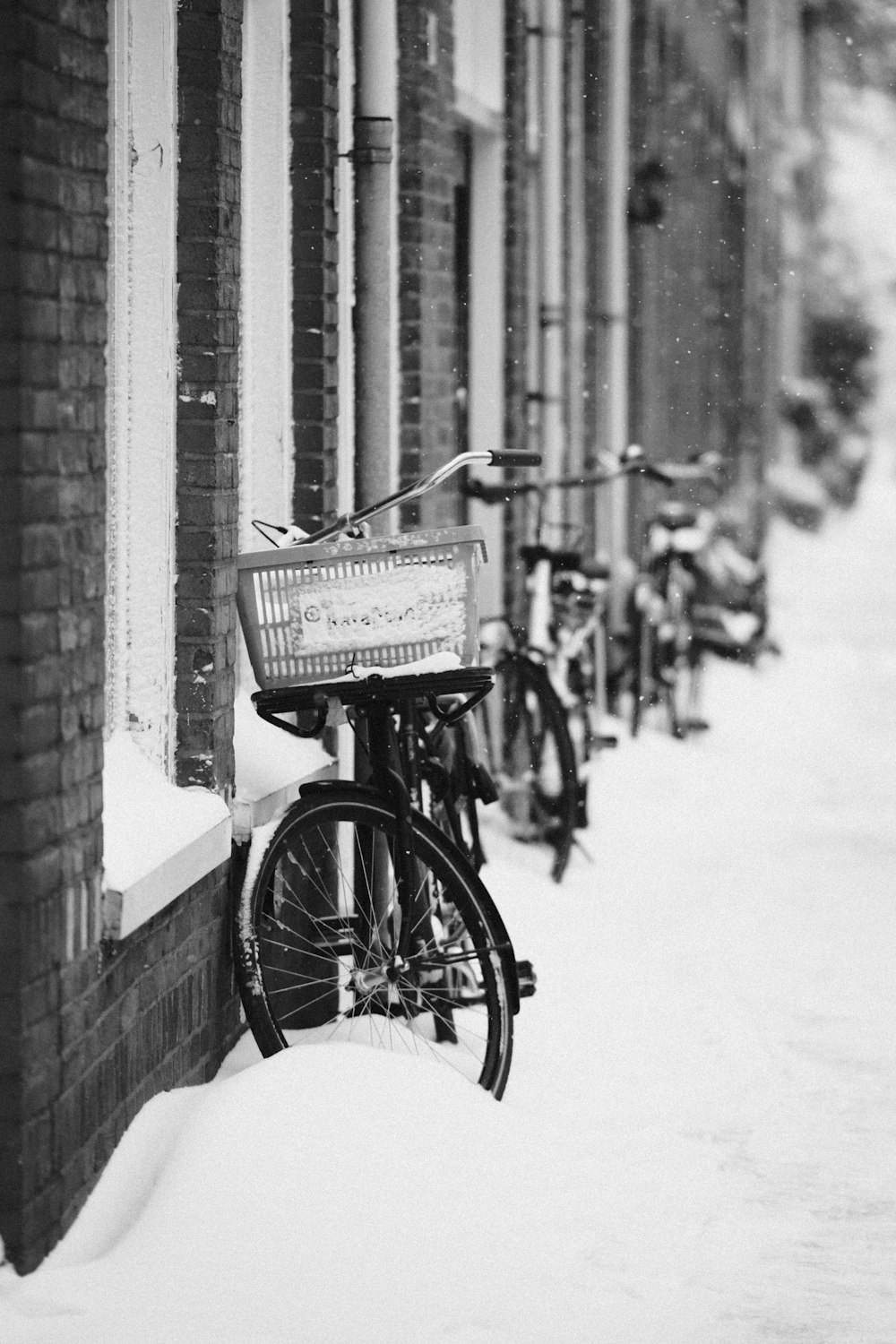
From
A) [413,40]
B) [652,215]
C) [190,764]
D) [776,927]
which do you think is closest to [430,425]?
[413,40]

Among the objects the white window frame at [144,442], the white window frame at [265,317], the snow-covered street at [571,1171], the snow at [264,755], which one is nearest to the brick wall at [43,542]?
the snow-covered street at [571,1171]

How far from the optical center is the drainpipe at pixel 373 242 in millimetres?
5965

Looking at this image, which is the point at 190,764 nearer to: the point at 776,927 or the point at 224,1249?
the point at 224,1249

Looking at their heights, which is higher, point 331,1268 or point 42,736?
point 42,736

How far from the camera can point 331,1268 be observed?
12.3ft

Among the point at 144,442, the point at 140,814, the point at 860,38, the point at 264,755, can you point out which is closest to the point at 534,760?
the point at 264,755

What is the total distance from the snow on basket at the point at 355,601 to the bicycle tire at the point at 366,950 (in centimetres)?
32

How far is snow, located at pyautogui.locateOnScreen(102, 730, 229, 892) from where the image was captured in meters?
4.00

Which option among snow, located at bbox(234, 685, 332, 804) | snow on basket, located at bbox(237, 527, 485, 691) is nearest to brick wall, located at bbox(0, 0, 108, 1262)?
snow on basket, located at bbox(237, 527, 485, 691)

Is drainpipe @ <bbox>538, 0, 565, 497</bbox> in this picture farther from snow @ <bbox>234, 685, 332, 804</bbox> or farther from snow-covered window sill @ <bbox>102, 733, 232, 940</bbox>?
snow-covered window sill @ <bbox>102, 733, 232, 940</bbox>

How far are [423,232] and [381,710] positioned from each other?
2744 mm

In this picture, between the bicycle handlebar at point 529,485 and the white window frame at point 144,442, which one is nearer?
the white window frame at point 144,442

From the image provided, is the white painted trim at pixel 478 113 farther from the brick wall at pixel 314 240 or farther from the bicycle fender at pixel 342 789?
the bicycle fender at pixel 342 789

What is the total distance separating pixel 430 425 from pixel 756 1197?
3429 millimetres
